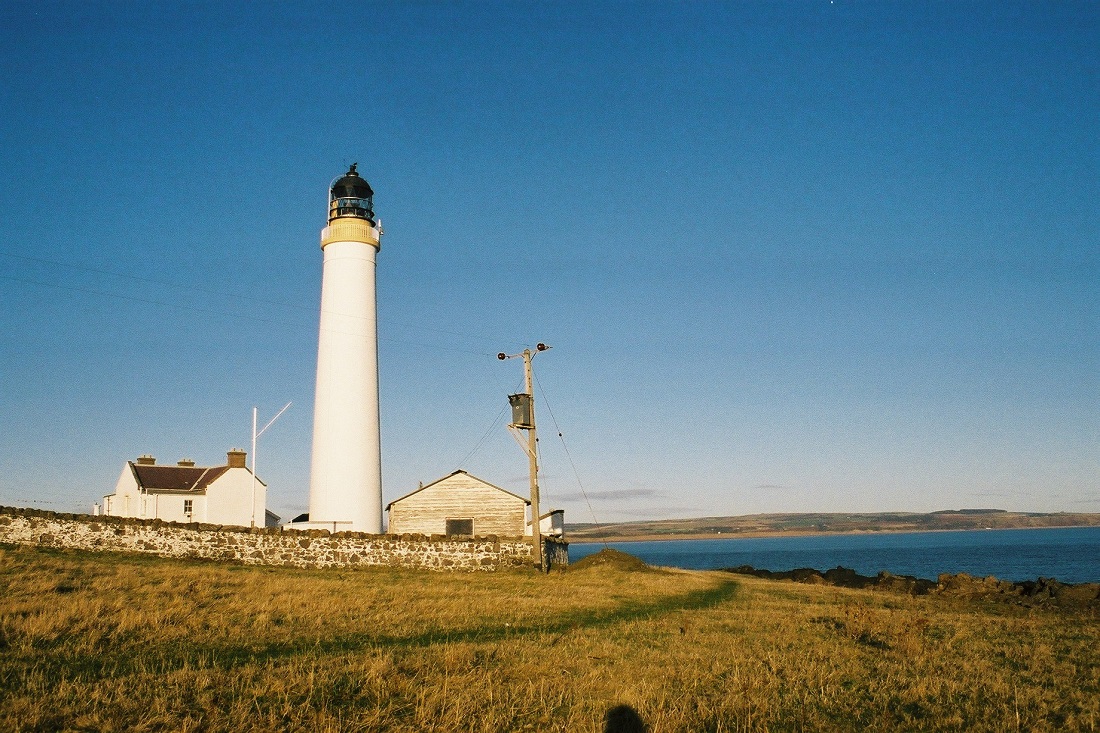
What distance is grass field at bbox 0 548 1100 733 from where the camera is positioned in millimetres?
7441

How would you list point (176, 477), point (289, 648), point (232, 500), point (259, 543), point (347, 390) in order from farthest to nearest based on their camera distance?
point (176, 477) < point (232, 500) < point (347, 390) < point (259, 543) < point (289, 648)

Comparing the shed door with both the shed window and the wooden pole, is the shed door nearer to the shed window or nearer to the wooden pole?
the shed window

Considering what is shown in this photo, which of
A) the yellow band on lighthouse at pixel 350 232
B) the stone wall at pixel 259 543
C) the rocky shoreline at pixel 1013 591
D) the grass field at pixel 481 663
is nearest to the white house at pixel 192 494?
the yellow band on lighthouse at pixel 350 232

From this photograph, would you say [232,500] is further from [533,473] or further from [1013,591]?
[1013,591]

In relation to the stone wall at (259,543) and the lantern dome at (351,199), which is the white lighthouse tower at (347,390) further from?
the stone wall at (259,543)

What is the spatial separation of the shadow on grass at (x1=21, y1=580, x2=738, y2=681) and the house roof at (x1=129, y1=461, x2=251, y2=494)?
34.9m

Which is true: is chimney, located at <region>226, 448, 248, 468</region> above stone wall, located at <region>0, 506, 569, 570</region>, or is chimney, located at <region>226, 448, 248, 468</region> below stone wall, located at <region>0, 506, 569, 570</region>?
above

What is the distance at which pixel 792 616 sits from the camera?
16.9 m

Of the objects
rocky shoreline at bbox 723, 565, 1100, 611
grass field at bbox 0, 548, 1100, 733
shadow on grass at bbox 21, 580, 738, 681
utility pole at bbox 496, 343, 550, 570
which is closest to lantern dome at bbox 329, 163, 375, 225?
utility pole at bbox 496, 343, 550, 570

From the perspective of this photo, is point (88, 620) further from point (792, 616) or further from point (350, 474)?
point (350, 474)

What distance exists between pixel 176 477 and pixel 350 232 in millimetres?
22208

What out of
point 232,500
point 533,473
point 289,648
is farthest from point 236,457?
point 289,648

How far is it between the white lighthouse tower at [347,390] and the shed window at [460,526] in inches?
272

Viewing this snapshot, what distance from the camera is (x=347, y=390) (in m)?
31.4
